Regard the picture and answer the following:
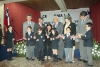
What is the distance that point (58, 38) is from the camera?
357 centimetres

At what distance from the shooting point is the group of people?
3.23 metres

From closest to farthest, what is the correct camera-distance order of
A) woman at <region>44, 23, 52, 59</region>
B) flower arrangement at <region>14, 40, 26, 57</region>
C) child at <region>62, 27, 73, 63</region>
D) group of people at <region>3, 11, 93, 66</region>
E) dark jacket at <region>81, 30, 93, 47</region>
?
dark jacket at <region>81, 30, 93, 47</region>, group of people at <region>3, 11, 93, 66</region>, child at <region>62, 27, 73, 63</region>, woman at <region>44, 23, 52, 59</region>, flower arrangement at <region>14, 40, 26, 57</region>

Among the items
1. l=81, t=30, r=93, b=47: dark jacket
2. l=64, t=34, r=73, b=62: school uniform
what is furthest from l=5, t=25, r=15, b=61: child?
l=81, t=30, r=93, b=47: dark jacket

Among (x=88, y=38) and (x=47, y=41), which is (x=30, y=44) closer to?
(x=47, y=41)

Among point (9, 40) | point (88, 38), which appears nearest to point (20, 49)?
point (9, 40)

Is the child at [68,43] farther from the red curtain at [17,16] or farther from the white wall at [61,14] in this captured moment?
the white wall at [61,14]

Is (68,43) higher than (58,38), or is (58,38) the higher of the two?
(58,38)

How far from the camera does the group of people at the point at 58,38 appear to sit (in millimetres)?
3233

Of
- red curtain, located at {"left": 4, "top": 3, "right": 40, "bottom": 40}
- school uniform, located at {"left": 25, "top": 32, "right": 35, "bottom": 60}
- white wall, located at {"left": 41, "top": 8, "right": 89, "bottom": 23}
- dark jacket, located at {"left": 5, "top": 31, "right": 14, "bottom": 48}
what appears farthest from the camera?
white wall, located at {"left": 41, "top": 8, "right": 89, "bottom": 23}

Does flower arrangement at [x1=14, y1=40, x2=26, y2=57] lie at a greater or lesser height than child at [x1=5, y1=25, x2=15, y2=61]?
lesser

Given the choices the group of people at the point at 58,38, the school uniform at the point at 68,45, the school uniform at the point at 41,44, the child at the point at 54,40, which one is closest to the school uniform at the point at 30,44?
the group of people at the point at 58,38

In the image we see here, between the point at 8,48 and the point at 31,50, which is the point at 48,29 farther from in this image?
the point at 8,48

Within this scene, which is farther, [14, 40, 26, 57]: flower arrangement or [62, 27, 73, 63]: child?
[14, 40, 26, 57]: flower arrangement

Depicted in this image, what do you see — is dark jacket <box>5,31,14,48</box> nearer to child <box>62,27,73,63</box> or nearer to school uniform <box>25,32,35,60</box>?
school uniform <box>25,32,35,60</box>
